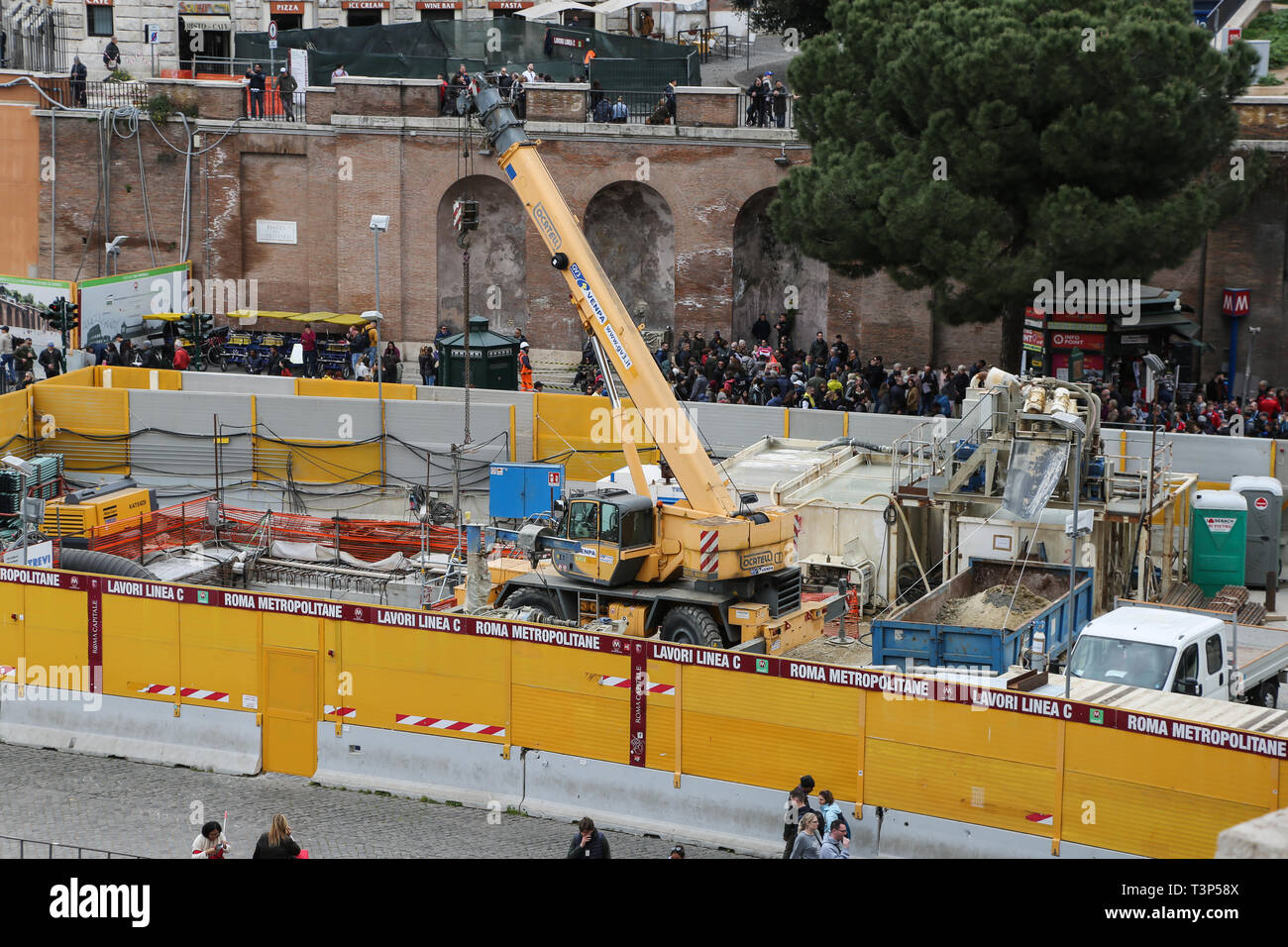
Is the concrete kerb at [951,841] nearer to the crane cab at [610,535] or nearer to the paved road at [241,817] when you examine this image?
the paved road at [241,817]

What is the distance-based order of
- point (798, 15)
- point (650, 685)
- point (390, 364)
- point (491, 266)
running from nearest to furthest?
point (650, 685), point (390, 364), point (798, 15), point (491, 266)

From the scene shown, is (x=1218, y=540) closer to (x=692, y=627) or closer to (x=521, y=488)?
(x=692, y=627)

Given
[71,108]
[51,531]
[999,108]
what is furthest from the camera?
[71,108]

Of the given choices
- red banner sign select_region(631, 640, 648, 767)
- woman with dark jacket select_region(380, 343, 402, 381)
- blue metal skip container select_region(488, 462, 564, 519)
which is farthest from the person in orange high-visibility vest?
red banner sign select_region(631, 640, 648, 767)

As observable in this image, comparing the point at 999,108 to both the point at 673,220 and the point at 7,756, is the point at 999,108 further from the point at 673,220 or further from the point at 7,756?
the point at 7,756

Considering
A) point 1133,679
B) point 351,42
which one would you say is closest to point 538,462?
point 1133,679

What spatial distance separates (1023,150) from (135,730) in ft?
72.7

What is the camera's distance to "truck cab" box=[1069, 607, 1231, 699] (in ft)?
72.5

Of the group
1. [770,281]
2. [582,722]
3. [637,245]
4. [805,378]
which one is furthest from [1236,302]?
[582,722]

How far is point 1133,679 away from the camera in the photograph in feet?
72.3

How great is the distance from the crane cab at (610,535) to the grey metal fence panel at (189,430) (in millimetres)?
13899

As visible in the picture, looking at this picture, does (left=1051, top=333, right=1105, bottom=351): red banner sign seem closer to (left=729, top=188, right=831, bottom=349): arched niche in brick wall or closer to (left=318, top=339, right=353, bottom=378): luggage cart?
(left=729, top=188, right=831, bottom=349): arched niche in brick wall

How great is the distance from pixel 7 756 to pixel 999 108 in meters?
23.0

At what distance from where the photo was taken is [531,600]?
26.1m
